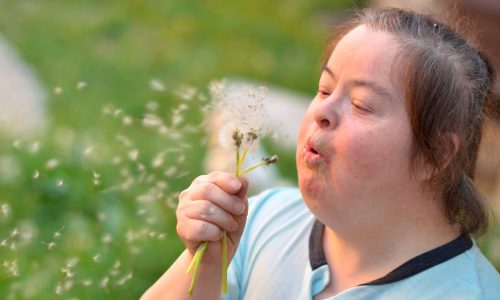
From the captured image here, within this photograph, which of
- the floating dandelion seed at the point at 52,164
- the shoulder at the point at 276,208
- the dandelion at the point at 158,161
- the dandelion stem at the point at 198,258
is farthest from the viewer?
the floating dandelion seed at the point at 52,164

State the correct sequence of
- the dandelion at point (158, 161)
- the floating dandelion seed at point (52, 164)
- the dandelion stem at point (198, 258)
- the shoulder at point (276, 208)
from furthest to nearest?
the floating dandelion seed at point (52, 164)
the dandelion at point (158, 161)
the shoulder at point (276, 208)
the dandelion stem at point (198, 258)

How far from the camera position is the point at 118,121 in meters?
3.21

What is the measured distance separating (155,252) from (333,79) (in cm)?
124

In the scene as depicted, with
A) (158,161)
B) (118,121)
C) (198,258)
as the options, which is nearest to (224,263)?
(198,258)

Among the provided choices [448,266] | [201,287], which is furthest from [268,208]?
[448,266]

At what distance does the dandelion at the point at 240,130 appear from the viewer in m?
1.42

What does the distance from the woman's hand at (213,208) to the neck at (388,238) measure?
6.7 inches

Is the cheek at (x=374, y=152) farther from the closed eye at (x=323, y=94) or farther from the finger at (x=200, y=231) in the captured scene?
the finger at (x=200, y=231)

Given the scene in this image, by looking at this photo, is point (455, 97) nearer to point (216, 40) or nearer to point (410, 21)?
point (410, 21)

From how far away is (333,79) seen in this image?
1.49 m

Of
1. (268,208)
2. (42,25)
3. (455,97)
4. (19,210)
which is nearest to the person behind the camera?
(455,97)

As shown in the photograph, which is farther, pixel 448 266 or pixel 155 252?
pixel 155 252

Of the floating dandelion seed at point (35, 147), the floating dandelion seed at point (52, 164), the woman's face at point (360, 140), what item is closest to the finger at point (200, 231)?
the woman's face at point (360, 140)

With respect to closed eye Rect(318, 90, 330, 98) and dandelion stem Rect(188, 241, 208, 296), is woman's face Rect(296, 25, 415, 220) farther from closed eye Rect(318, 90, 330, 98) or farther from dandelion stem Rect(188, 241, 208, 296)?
dandelion stem Rect(188, 241, 208, 296)
